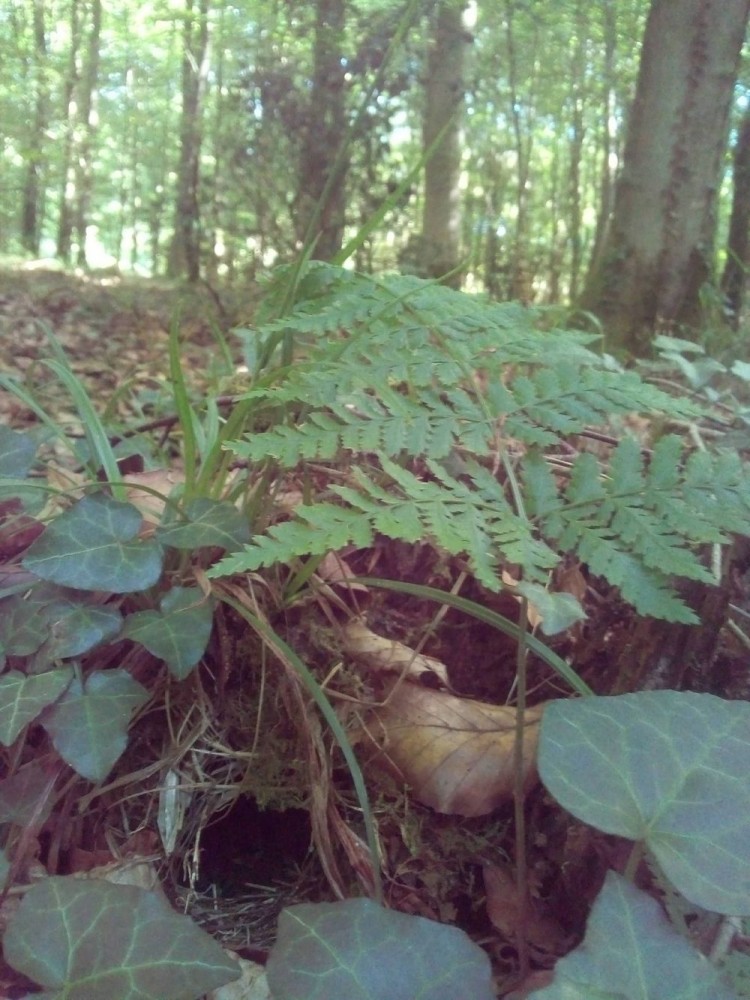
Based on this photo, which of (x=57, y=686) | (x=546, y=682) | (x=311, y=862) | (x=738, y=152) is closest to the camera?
(x=57, y=686)

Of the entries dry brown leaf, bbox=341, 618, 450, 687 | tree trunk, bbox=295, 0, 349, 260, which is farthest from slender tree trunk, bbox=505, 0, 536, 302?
dry brown leaf, bbox=341, 618, 450, 687

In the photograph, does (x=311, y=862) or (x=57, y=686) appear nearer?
(x=57, y=686)

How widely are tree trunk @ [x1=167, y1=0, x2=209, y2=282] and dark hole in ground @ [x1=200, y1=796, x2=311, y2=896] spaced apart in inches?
162

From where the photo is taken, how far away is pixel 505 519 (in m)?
0.81

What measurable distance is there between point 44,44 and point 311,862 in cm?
516

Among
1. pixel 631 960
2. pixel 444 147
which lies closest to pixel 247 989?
pixel 631 960

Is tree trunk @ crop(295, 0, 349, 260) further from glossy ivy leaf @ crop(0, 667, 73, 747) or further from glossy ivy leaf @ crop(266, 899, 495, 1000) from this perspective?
glossy ivy leaf @ crop(266, 899, 495, 1000)

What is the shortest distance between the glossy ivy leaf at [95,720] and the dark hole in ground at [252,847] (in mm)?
234

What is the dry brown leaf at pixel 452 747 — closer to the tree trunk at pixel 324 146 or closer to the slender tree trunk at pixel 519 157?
the slender tree trunk at pixel 519 157

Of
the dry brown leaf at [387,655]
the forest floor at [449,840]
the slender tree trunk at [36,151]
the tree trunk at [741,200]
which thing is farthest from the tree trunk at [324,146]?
the dry brown leaf at [387,655]

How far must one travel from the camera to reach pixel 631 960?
0.62 m

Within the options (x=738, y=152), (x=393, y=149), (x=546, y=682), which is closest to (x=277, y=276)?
(x=546, y=682)

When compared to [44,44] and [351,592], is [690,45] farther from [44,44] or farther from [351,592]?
[44,44]

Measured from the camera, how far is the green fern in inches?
30.8
